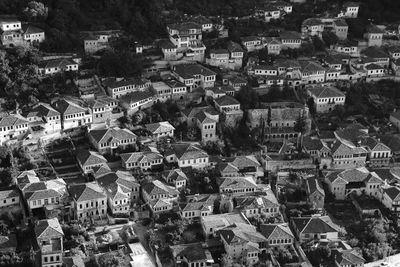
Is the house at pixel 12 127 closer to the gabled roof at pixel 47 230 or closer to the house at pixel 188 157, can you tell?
the gabled roof at pixel 47 230

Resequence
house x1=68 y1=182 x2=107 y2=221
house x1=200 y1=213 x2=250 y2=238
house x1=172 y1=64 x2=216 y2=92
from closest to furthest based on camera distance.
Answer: house x1=200 y1=213 x2=250 y2=238
house x1=68 y1=182 x2=107 y2=221
house x1=172 y1=64 x2=216 y2=92

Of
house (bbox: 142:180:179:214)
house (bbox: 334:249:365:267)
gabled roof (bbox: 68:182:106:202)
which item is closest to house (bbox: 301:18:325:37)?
house (bbox: 142:180:179:214)

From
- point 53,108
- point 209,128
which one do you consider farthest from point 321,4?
point 53,108

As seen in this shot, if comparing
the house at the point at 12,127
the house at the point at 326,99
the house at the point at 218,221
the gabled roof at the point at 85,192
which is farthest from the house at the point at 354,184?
the house at the point at 12,127

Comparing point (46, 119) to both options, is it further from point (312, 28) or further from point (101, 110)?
point (312, 28)

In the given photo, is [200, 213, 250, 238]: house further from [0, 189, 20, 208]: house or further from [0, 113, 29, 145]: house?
[0, 113, 29, 145]: house

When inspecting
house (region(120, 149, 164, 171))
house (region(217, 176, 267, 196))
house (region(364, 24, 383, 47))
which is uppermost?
house (region(364, 24, 383, 47))

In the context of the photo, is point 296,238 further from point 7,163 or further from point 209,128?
point 7,163

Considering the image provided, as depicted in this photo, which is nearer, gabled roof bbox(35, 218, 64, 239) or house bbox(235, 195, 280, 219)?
gabled roof bbox(35, 218, 64, 239)
